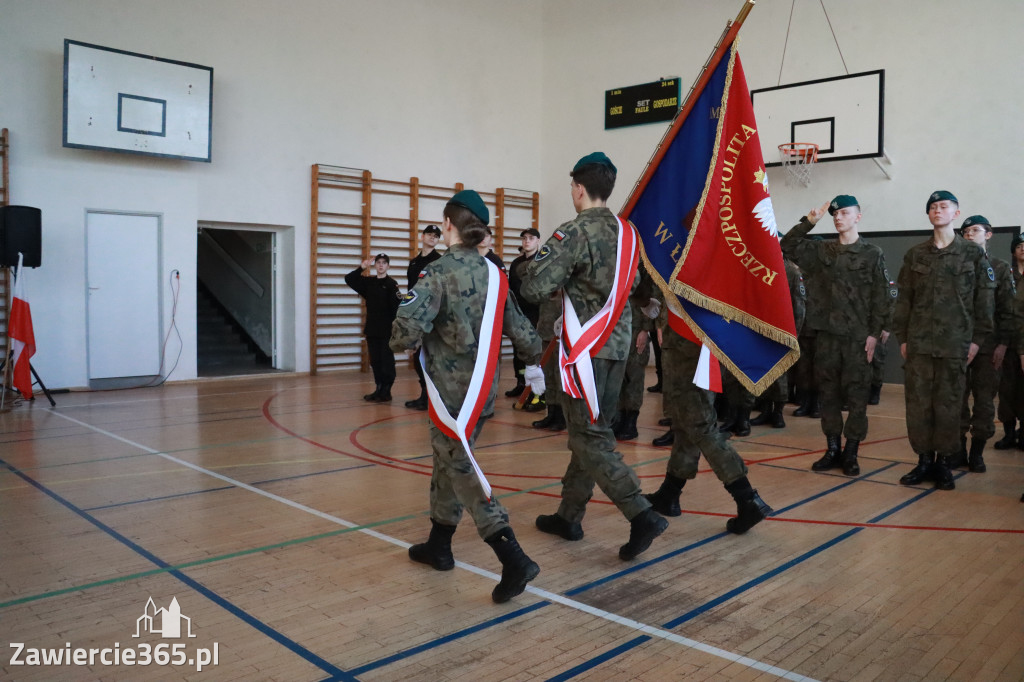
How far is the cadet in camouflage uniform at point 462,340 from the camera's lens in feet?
9.30

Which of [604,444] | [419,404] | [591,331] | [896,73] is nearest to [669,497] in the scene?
[604,444]

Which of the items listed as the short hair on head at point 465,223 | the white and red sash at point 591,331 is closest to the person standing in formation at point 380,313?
the white and red sash at point 591,331

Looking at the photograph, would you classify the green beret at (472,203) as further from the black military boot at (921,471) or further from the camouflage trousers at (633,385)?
the black military boot at (921,471)

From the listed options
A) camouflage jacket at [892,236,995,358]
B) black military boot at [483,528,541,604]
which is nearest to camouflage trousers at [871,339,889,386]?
camouflage jacket at [892,236,995,358]

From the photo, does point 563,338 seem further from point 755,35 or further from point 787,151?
point 755,35

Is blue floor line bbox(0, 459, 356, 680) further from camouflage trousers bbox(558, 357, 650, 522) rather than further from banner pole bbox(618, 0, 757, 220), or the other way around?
banner pole bbox(618, 0, 757, 220)

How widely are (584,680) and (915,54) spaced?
9865mm

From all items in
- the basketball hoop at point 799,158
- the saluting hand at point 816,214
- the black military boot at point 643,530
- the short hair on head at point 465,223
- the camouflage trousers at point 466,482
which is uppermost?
the basketball hoop at point 799,158

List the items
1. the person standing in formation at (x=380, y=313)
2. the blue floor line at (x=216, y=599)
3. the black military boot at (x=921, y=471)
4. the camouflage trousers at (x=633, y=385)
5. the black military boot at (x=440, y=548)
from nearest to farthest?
the blue floor line at (x=216, y=599)
the black military boot at (x=440, y=548)
the black military boot at (x=921, y=471)
the camouflage trousers at (x=633, y=385)
the person standing in formation at (x=380, y=313)

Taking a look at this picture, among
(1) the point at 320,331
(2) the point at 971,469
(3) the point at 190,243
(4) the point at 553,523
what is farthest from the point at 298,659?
(1) the point at 320,331

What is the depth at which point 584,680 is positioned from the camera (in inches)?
89.1

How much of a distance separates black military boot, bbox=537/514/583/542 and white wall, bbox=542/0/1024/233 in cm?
787

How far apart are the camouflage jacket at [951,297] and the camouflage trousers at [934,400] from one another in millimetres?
82

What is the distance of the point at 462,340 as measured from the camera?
2.95 m
